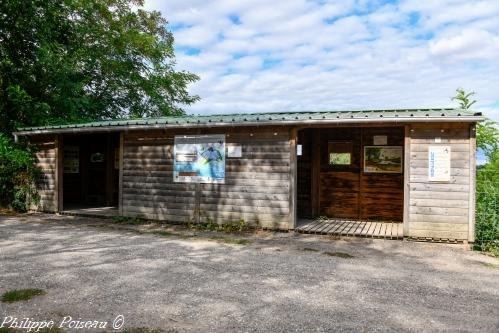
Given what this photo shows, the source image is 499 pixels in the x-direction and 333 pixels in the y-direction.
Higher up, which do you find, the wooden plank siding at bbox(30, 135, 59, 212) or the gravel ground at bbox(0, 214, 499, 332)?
the wooden plank siding at bbox(30, 135, 59, 212)

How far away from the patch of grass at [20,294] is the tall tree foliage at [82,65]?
35.6 ft

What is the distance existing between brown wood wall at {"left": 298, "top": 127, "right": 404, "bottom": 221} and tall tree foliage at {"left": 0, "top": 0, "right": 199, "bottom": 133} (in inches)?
403

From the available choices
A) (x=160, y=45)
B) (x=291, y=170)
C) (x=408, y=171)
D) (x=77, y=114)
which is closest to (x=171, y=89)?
(x=160, y=45)

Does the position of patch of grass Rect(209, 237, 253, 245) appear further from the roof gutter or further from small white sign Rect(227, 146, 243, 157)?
the roof gutter

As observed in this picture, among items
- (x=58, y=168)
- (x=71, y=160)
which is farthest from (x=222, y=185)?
(x=71, y=160)

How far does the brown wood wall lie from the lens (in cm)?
1100

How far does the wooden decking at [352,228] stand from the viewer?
879 centimetres

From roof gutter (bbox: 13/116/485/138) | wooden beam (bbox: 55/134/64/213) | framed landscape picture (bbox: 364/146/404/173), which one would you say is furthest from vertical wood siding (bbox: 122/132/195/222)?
framed landscape picture (bbox: 364/146/404/173)

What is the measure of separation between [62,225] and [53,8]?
1061 cm

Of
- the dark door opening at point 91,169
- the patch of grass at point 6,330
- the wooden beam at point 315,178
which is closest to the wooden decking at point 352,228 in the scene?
the wooden beam at point 315,178

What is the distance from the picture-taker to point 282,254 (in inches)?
279

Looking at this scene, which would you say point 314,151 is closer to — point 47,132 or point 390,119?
point 390,119

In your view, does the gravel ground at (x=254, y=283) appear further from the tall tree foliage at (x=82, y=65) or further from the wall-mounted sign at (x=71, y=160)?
the tall tree foliage at (x=82, y=65)

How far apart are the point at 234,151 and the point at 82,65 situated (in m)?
15.2
